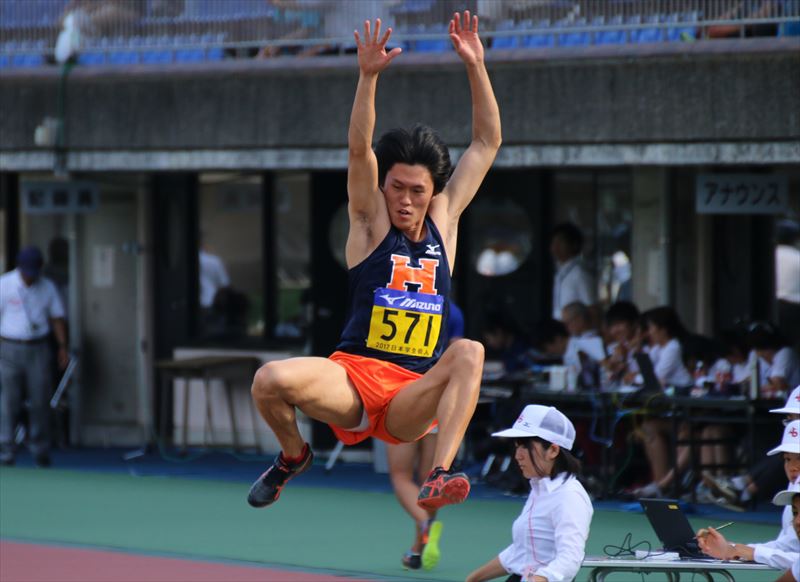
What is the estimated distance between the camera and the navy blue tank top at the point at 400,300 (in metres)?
7.02

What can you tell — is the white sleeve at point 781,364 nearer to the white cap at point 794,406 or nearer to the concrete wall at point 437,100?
the concrete wall at point 437,100

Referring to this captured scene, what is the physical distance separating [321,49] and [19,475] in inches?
216

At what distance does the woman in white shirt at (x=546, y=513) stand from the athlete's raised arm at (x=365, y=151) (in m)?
1.73

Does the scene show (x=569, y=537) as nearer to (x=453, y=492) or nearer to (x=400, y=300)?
(x=453, y=492)

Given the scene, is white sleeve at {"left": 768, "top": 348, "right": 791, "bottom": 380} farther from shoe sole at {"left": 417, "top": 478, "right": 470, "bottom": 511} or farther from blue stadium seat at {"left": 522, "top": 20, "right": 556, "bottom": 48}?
shoe sole at {"left": 417, "top": 478, "right": 470, "bottom": 511}

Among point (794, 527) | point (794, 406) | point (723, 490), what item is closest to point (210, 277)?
point (723, 490)

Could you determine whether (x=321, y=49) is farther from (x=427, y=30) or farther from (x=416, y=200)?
(x=416, y=200)

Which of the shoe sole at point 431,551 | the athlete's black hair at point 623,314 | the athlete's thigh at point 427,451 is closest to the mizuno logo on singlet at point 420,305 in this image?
the shoe sole at point 431,551

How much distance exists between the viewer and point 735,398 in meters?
13.1

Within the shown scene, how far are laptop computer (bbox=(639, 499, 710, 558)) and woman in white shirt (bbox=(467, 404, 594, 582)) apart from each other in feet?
1.32

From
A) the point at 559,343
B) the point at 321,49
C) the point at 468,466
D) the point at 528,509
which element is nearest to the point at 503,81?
the point at 321,49

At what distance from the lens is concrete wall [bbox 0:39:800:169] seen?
1294cm

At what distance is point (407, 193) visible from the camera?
23.1 ft

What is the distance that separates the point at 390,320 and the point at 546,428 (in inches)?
61.2
